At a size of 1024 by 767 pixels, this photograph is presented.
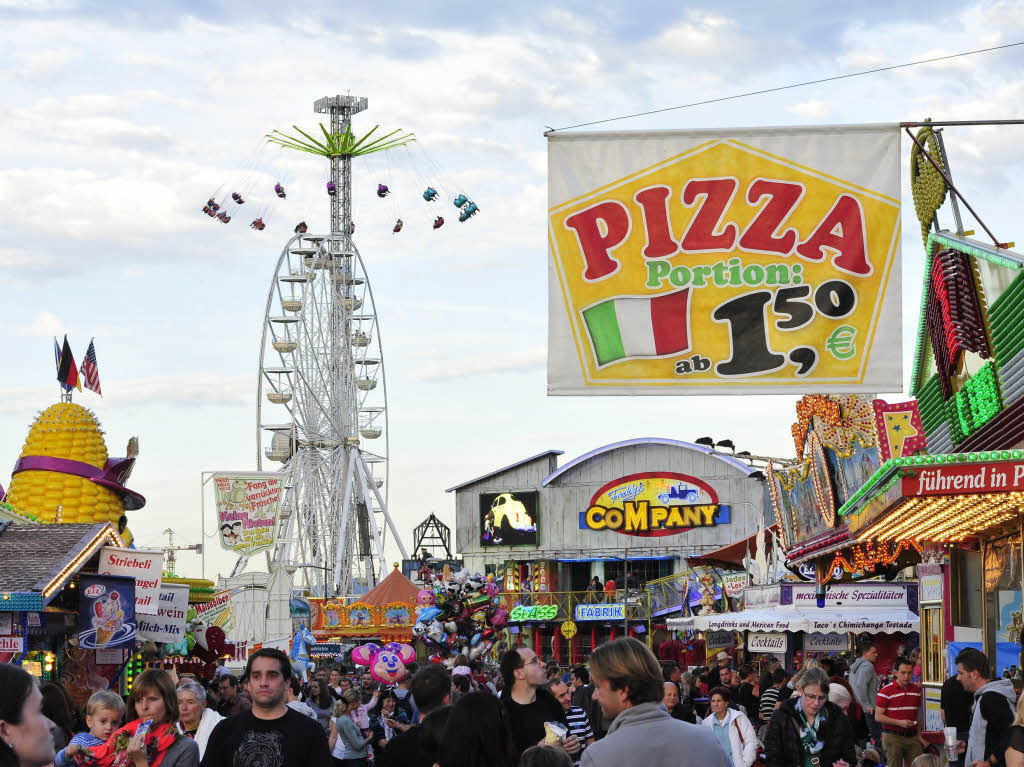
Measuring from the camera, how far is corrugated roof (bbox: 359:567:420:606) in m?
46.0

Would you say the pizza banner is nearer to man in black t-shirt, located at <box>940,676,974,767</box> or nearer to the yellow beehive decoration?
man in black t-shirt, located at <box>940,676,974,767</box>

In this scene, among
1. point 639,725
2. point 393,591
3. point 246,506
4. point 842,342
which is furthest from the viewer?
point 393,591

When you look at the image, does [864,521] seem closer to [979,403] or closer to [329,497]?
[979,403]

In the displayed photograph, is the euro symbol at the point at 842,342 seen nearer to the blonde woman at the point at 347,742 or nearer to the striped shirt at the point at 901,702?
the blonde woman at the point at 347,742

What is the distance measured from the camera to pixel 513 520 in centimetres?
6719

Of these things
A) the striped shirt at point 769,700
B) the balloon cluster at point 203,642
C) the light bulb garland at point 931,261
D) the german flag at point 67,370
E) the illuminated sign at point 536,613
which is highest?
the german flag at point 67,370

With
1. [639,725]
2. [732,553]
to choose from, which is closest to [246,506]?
[732,553]

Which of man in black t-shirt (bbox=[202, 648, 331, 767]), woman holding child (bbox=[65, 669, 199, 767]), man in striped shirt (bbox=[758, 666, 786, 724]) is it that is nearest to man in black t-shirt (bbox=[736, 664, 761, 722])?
man in striped shirt (bbox=[758, 666, 786, 724])

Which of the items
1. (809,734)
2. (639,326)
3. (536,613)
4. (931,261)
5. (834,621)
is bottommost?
(536,613)

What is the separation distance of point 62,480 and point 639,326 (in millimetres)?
16348

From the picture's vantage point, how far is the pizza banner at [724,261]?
923cm

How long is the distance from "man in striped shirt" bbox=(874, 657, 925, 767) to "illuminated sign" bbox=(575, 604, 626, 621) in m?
46.9

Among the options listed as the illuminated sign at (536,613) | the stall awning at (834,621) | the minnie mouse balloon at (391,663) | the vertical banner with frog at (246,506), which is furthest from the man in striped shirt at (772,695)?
the illuminated sign at (536,613)

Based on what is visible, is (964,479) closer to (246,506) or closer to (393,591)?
(246,506)
